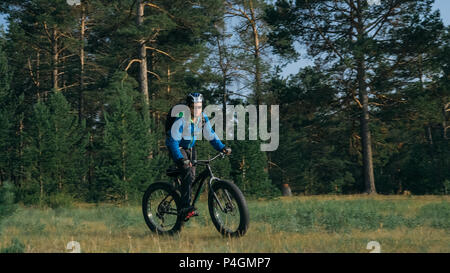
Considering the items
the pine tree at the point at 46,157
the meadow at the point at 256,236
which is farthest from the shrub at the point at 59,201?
the meadow at the point at 256,236

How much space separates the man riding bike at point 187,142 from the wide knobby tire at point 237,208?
0.31 metres

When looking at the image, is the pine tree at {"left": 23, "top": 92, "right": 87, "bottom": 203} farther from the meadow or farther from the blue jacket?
the blue jacket

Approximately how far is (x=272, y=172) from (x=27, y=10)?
2170 centimetres

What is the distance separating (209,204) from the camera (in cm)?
628

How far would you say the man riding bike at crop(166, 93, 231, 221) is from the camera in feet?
19.9

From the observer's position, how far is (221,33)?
91.8 feet

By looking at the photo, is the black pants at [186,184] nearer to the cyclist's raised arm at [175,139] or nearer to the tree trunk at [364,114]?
the cyclist's raised arm at [175,139]

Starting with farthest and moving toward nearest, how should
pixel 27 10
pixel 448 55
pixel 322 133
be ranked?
pixel 27 10 < pixel 322 133 < pixel 448 55

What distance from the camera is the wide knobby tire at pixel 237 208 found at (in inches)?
227

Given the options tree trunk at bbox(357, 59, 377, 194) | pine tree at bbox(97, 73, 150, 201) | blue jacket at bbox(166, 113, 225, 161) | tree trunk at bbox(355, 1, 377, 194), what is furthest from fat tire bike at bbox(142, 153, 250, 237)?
tree trunk at bbox(357, 59, 377, 194)
